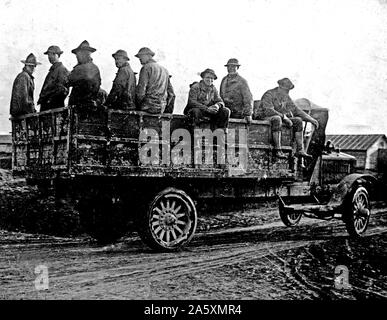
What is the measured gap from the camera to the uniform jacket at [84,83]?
266 inches

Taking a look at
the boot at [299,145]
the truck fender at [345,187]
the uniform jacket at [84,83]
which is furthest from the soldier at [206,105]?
the truck fender at [345,187]

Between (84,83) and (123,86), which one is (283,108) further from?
(84,83)

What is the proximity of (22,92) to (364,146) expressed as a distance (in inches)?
272

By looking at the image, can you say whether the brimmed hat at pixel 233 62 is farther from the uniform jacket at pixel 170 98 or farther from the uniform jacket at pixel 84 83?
the uniform jacket at pixel 84 83

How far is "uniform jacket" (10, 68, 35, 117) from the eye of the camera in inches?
297

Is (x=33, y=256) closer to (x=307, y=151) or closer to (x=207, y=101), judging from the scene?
(x=207, y=101)

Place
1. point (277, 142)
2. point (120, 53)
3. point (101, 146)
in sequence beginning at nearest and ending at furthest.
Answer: point (101, 146), point (120, 53), point (277, 142)

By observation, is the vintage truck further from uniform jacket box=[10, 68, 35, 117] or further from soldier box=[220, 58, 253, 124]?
soldier box=[220, 58, 253, 124]

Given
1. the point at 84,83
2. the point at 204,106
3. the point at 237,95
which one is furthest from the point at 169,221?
the point at 237,95

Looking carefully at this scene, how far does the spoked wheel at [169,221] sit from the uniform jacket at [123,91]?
1348 mm

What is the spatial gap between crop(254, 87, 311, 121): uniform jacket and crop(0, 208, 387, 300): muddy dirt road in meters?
2.09

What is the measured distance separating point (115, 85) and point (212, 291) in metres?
3.42

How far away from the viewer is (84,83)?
6816mm
